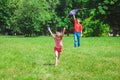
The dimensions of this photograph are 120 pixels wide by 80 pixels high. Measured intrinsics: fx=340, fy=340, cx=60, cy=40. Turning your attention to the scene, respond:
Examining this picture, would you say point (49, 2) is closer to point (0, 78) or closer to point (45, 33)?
point (45, 33)

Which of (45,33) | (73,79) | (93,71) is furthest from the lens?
(45,33)

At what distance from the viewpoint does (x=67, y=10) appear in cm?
9625

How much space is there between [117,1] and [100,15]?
530cm

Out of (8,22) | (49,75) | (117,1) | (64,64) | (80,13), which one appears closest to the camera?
(49,75)

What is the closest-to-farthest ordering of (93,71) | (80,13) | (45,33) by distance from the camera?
(93,71) → (80,13) → (45,33)

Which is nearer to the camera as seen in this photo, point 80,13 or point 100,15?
point 100,15

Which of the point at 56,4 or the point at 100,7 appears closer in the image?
the point at 100,7

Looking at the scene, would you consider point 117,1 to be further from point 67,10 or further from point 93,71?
point 93,71

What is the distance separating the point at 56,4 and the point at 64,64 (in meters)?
79.5

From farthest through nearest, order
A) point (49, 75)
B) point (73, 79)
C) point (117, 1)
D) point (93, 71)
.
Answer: point (117, 1) → point (93, 71) → point (49, 75) → point (73, 79)

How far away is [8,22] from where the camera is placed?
283 feet

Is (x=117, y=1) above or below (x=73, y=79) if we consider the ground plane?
above

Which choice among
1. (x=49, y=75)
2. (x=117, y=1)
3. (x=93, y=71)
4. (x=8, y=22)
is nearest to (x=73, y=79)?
(x=49, y=75)

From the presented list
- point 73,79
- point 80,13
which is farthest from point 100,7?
point 73,79
